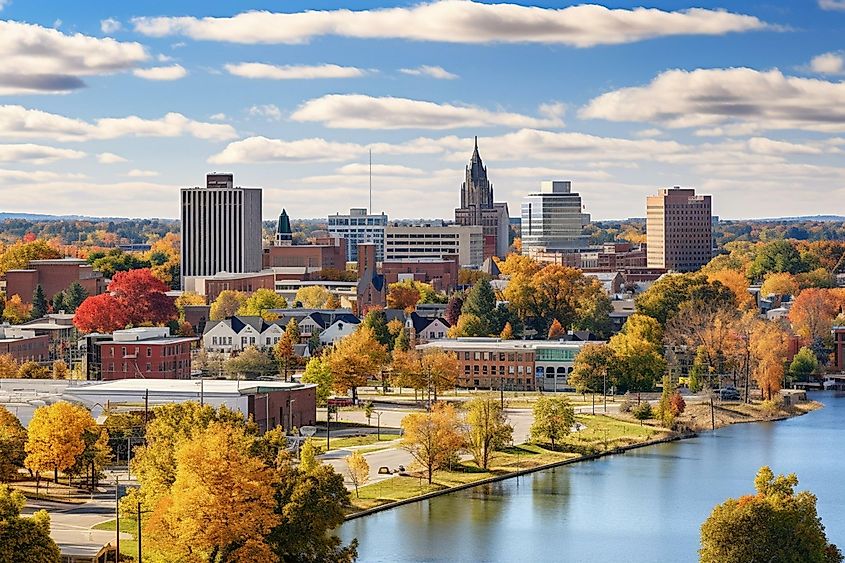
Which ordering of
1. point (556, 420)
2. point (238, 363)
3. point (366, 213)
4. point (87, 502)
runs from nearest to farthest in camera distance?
point (87, 502), point (556, 420), point (238, 363), point (366, 213)

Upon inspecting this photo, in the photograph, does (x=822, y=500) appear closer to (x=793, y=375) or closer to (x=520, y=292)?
(x=793, y=375)

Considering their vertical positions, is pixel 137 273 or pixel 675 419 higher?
pixel 137 273

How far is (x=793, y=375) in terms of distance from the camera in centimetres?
7775

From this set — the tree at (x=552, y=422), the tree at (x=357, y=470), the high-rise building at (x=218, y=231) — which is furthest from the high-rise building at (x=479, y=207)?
the tree at (x=357, y=470)

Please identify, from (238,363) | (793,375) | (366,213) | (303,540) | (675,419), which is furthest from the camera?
(366,213)

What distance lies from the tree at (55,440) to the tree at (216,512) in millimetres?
11251

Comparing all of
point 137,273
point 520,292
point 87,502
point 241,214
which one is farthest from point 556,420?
point 241,214

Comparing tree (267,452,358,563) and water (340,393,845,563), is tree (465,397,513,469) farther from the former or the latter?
tree (267,452,358,563)

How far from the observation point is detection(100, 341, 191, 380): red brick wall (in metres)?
65.9

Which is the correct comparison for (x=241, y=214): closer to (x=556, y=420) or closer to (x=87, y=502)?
(x=556, y=420)

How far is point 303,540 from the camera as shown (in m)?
34.7

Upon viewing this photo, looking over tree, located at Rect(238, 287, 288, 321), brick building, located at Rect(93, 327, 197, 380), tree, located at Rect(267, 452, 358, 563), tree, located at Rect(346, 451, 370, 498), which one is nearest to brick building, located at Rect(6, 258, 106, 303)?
tree, located at Rect(238, 287, 288, 321)

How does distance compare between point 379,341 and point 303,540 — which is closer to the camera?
point 303,540

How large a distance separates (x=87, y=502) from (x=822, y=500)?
Result: 64.4ft
